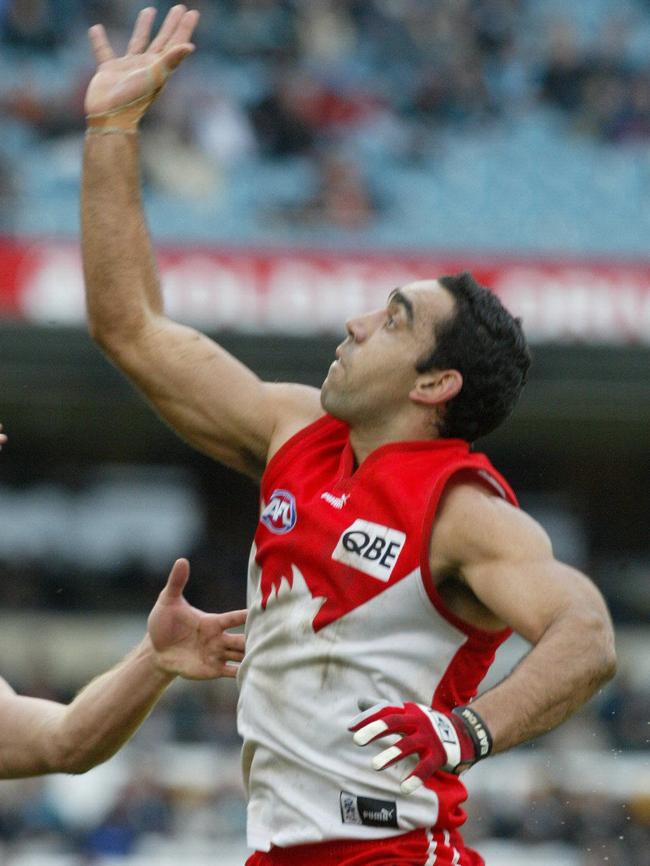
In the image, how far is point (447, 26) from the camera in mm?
16141

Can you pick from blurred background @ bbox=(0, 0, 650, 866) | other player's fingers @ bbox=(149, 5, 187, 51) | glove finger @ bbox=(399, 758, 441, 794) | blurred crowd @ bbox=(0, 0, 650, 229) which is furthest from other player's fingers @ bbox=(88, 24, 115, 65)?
blurred crowd @ bbox=(0, 0, 650, 229)

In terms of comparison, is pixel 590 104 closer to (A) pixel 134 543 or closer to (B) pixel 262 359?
(B) pixel 262 359

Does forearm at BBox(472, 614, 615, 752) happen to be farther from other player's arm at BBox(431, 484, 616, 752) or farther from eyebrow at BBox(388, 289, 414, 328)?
eyebrow at BBox(388, 289, 414, 328)

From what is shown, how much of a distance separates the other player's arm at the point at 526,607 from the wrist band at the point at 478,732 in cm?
1

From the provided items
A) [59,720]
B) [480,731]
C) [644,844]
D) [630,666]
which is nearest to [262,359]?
[630,666]

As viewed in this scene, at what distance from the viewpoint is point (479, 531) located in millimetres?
3654

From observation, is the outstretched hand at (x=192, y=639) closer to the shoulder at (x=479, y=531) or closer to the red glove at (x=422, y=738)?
the shoulder at (x=479, y=531)

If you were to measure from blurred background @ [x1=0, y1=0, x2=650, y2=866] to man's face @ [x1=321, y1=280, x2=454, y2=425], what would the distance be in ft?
25.7

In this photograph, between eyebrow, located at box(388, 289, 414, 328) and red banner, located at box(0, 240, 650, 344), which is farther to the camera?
red banner, located at box(0, 240, 650, 344)

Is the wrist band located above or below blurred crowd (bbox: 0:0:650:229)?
above

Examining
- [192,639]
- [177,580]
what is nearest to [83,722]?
[192,639]

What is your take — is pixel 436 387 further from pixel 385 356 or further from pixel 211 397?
pixel 211 397

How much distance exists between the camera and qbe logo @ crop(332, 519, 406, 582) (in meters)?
3.72

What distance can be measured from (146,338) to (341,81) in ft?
38.3
